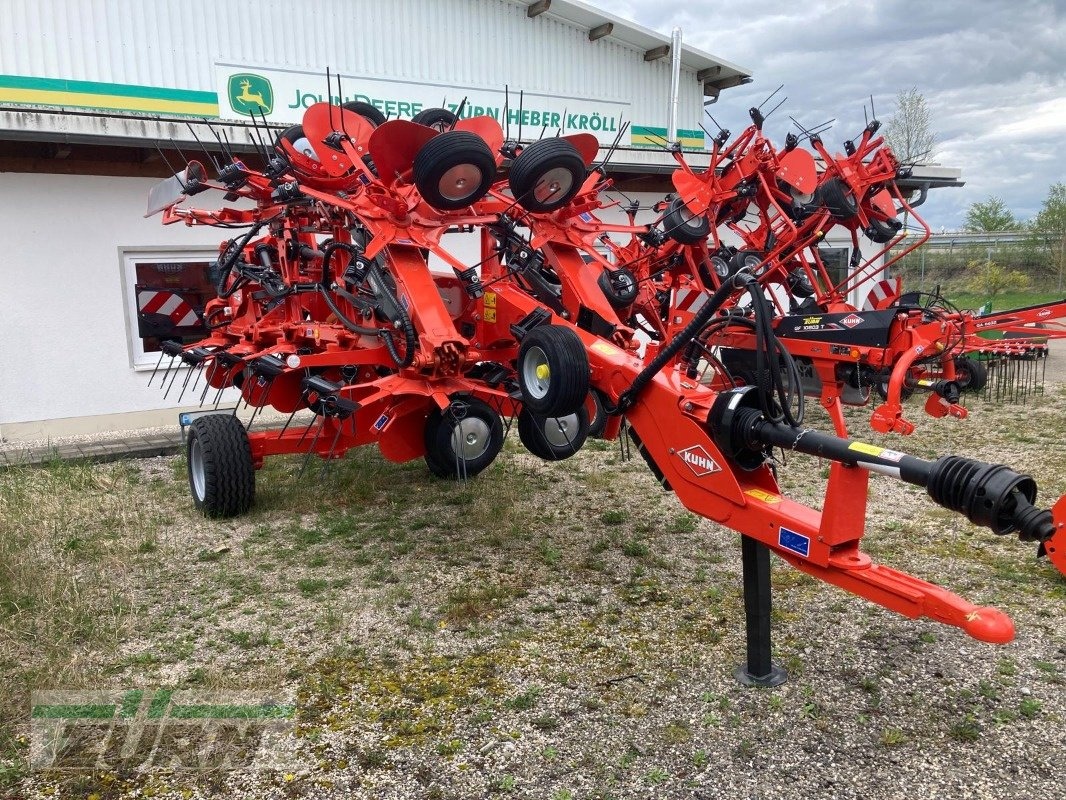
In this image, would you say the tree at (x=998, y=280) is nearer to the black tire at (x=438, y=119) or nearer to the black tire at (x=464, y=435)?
the black tire at (x=438, y=119)

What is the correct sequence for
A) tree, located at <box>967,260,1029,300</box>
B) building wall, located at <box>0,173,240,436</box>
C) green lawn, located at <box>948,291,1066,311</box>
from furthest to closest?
tree, located at <box>967,260,1029,300</box> → green lawn, located at <box>948,291,1066,311</box> → building wall, located at <box>0,173,240,436</box>

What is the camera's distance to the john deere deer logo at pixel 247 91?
11.6m

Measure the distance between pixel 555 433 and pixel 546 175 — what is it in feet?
5.31

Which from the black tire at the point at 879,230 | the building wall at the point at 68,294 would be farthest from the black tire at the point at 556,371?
the building wall at the point at 68,294

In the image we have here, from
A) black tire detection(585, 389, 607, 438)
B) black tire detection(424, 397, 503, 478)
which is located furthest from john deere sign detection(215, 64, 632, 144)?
black tire detection(585, 389, 607, 438)

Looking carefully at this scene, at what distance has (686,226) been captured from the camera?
8414mm

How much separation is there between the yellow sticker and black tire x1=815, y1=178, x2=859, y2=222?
579cm

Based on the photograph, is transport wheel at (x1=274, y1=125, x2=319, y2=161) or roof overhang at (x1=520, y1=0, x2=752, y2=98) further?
roof overhang at (x1=520, y1=0, x2=752, y2=98)

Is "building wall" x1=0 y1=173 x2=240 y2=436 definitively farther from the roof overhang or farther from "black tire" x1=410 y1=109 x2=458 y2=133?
the roof overhang

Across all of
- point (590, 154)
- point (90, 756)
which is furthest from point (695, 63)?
point (90, 756)

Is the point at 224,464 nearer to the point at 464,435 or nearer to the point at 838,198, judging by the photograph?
the point at 464,435

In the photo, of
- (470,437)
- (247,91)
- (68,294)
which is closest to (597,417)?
(470,437)

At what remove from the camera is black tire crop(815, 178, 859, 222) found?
27.6 ft

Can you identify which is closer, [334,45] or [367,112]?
[367,112]
